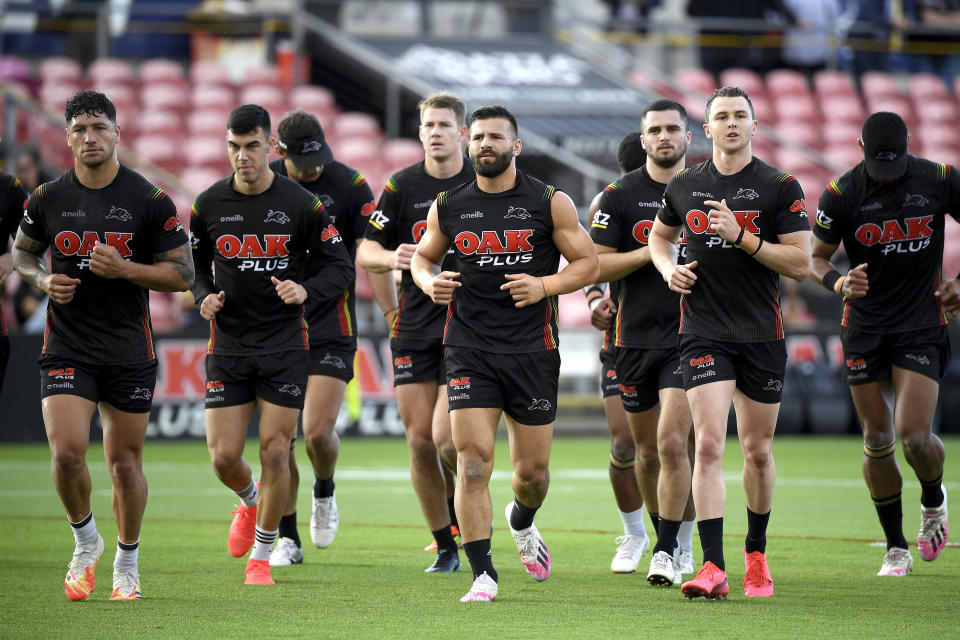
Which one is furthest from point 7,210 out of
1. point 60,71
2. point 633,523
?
point 60,71

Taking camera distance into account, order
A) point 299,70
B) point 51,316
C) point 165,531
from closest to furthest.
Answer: point 51,316 < point 165,531 < point 299,70

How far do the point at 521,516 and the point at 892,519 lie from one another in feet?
7.76

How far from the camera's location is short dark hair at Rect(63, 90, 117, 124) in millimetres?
7273

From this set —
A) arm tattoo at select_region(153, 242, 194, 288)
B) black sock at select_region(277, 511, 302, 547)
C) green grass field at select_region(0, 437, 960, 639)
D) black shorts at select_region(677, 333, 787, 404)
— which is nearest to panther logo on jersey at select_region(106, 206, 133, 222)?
arm tattoo at select_region(153, 242, 194, 288)

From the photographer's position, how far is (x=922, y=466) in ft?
26.9

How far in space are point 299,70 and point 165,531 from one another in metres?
15.0

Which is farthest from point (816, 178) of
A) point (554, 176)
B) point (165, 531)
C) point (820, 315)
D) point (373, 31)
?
point (165, 531)

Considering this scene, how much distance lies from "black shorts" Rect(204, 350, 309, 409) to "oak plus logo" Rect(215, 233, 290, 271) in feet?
1.73

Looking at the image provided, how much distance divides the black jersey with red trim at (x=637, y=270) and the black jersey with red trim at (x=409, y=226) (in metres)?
1.03

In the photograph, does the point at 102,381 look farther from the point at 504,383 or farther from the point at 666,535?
the point at 666,535

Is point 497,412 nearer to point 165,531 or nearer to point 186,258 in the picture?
point 186,258

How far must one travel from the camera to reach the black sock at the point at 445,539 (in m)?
8.47

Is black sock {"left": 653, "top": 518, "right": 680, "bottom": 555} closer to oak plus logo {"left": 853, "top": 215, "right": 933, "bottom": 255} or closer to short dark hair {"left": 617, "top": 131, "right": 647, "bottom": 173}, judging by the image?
oak plus logo {"left": 853, "top": 215, "right": 933, "bottom": 255}

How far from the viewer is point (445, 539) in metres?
8.48
